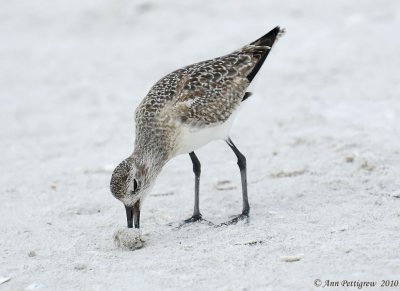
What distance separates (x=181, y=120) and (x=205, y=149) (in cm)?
276

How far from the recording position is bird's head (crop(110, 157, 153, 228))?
24.5ft

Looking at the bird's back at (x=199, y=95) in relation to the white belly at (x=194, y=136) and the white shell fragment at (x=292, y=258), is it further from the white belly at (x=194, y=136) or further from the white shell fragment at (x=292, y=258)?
the white shell fragment at (x=292, y=258)

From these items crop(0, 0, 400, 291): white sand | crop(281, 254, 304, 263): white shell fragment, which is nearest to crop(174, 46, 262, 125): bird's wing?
crop(0, 0, 400, 291): white sand

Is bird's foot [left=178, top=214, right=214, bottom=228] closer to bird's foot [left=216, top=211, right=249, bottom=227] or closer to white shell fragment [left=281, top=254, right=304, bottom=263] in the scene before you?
bird's foot [left=216, top=211, right=249, bottom=227]

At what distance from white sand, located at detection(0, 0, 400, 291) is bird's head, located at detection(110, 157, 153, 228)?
334mm

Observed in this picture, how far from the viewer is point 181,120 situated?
809cm

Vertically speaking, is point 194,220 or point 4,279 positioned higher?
point 194,220

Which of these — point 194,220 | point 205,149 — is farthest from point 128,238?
point 205,149

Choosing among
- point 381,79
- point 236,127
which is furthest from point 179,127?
point 381,79

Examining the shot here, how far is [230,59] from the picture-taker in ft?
29.2

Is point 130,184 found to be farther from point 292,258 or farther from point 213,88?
point 292,258

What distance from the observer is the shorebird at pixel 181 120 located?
769cm

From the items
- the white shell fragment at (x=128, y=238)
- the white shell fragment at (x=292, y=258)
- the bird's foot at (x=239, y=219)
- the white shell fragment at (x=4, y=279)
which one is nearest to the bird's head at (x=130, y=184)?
the white shell fragment at (x=128, y=238)

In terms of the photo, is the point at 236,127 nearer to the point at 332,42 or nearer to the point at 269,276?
the point at 332,42
